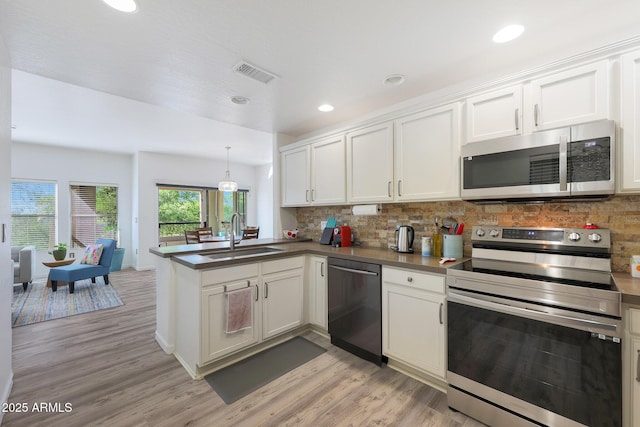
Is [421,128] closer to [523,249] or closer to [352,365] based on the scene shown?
[523,249]

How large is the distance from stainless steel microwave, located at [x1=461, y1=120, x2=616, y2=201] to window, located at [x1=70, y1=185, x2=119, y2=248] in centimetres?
718

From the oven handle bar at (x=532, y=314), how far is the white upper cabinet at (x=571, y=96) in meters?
1.20

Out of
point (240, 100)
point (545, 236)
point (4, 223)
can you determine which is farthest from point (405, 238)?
point (4, 223)

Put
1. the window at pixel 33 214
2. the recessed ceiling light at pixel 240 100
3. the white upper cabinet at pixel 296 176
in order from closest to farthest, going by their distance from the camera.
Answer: the recessed ceiling light at pixel 240 100
the white upper cabinet at pixel 296 176
the window at pixel 33 214

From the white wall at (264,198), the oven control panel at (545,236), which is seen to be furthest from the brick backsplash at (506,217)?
the white wall at (264,198)

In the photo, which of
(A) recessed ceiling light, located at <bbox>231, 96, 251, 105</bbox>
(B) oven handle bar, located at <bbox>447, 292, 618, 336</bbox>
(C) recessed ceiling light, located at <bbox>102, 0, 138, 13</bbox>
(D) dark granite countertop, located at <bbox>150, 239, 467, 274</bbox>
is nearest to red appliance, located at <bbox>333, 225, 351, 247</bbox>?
(D) dark granite countertop, located at <bbox>150, 239, 467, 274</bbox>

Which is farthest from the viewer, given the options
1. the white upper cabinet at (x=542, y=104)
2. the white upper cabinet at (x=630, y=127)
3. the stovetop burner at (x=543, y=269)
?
the white upper cabinet at (x=542, y=104)

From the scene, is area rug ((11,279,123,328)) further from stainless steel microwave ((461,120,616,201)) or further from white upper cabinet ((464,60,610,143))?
white upper cabinet ((464,60,610,143))

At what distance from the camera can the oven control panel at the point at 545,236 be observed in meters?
1.76

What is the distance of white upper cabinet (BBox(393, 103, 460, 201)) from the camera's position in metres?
2.23

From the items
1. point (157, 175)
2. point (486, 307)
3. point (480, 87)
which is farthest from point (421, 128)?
point (157, 175)

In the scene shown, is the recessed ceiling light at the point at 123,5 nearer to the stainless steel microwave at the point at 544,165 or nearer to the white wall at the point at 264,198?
the stainless steel microwave at the point at 544,165

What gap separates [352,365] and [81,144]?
6324mm

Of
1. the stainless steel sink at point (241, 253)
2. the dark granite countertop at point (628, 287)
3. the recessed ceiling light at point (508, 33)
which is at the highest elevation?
the recessed ceiling light at point (508, 33)
